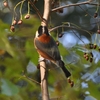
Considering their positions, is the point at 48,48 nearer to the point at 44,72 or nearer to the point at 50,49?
the point at 50,49

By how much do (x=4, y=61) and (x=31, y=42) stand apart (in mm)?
81

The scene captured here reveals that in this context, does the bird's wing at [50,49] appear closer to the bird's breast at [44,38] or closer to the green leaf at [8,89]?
the bird's breast at [44,38]

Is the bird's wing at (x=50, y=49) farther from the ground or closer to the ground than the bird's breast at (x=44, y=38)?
closer to the ground

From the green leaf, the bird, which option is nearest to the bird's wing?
the bird

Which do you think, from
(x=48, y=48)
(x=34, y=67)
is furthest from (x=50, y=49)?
(x=34, y=67)

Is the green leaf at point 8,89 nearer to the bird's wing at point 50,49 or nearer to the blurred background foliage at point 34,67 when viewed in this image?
the blurred background foliage at point 34,67

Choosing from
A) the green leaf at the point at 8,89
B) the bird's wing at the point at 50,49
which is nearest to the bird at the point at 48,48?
the bird's wing at the point at 50,49

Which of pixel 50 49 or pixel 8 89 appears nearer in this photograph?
pixel 8 89

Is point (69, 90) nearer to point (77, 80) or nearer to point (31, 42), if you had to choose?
point (77, 80)

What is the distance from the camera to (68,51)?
0.96 meters

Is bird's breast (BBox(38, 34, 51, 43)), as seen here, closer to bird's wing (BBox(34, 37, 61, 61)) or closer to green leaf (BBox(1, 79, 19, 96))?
bird's wing (BBox(34, 37, 61, 61))

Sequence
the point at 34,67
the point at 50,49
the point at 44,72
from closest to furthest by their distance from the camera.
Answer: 1. the point at 44,72
2. the point at 50,49
3. the point at 34,67

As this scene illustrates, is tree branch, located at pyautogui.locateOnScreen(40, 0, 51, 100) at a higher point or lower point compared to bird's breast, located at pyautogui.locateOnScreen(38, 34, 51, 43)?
lower

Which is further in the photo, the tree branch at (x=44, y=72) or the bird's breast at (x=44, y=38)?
the bird's breast at (x=44, y=38)
